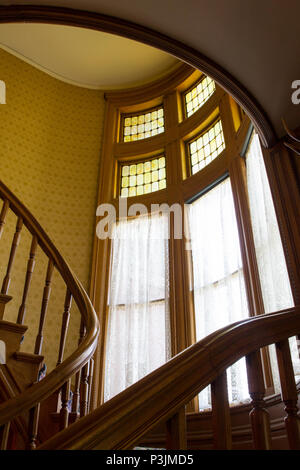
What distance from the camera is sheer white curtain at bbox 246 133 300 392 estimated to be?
2.95m

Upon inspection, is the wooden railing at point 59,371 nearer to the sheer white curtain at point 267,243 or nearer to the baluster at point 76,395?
the baluster at point 76,395

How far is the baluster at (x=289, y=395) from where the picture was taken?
3.44 feet

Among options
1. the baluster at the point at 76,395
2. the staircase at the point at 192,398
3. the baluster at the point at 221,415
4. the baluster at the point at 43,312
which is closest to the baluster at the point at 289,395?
the staircase at the point at 192,398

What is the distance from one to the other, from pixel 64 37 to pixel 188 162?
306 cm

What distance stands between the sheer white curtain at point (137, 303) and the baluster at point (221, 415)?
3.23 meters

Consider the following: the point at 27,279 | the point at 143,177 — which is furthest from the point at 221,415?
the point at 143,177

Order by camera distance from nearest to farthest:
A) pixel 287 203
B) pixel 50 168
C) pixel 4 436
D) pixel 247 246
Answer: pixel 4 436, pixel 287 203, pixel 247 246, pixel 50 168

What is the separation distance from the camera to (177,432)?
3.07ft

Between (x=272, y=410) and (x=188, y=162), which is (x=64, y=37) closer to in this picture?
(x=188, y=162)

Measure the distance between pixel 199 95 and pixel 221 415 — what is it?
5312 mm

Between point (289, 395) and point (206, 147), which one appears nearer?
point (289, 395)

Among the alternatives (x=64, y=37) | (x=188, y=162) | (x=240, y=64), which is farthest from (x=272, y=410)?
(x=64, y=37)

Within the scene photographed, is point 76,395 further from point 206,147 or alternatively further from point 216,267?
point 206,147
